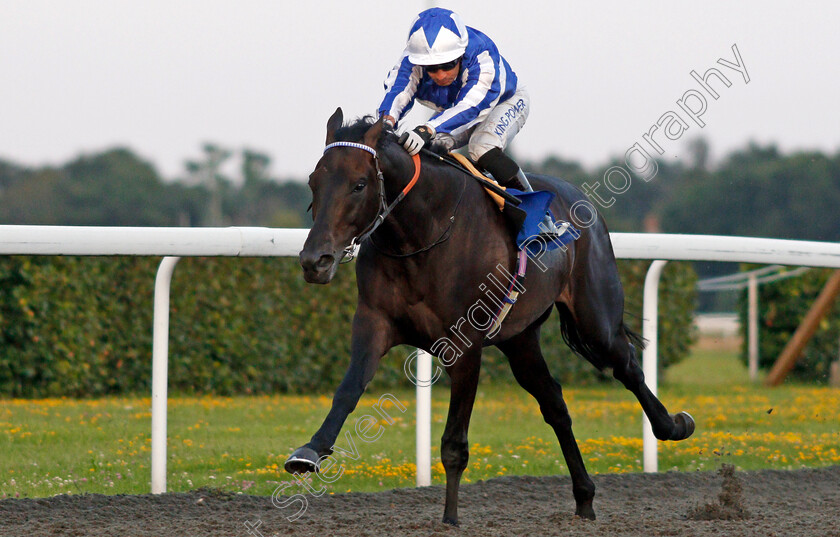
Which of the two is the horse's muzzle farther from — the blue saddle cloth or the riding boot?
the riding boot

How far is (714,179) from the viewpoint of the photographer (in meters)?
49.0

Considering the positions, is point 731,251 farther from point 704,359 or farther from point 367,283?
point 704,359

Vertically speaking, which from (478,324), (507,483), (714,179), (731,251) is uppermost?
(714,179)

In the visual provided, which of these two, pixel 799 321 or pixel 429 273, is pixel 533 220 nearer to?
pixel 429 273

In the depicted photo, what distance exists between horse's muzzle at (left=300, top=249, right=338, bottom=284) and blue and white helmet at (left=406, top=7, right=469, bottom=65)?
1113mm

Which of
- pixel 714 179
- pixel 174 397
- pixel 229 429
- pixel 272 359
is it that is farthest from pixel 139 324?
pixel 714 179

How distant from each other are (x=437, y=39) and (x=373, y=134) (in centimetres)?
65

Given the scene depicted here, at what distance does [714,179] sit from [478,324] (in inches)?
1860

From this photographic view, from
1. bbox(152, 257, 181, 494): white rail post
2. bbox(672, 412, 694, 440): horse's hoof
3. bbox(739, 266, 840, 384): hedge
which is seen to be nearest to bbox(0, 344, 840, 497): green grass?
bbox(152, 257, 181, 494): white rail post

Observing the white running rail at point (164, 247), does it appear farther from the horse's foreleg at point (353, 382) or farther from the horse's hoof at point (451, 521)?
the horse's foreleg at point (353, 382)

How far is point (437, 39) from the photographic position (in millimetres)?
4000

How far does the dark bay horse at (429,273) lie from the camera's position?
3.42 metres

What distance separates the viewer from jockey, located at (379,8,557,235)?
401cm

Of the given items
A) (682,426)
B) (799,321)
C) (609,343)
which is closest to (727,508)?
(682,426)
